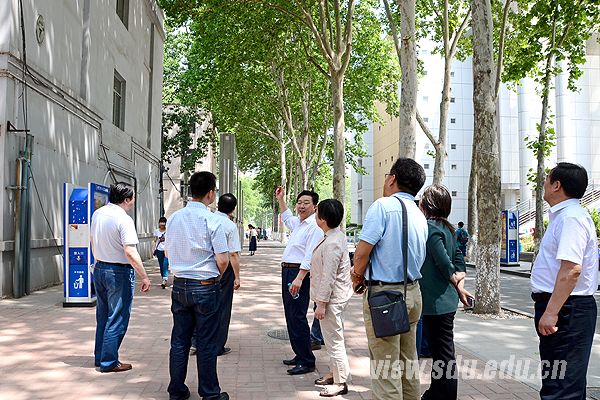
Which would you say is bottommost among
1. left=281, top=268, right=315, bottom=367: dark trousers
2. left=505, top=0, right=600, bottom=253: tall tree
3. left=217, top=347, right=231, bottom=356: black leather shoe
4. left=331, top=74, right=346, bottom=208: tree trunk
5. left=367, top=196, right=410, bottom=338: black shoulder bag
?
left=217, top=347, right=231, bottom=356: black leather shoe

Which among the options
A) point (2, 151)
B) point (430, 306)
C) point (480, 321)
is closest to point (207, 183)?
point (430, 306)

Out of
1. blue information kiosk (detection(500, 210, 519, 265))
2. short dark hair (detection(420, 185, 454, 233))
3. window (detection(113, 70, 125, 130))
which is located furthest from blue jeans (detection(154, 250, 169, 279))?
blue information kiosk (detection(500, 210, 519, 265))

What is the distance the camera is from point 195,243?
446cm

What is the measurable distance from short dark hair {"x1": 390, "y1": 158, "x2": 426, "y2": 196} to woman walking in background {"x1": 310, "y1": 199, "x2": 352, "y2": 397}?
1.14m

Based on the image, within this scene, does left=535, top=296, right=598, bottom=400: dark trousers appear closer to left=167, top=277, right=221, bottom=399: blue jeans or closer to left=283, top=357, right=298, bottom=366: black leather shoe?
left=167, top=277, right=221, bottom=399: blue jeans

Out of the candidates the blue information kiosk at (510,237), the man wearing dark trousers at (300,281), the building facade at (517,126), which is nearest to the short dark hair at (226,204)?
the man wearing dark trousers at (300,281)

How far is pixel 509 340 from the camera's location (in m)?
7.30

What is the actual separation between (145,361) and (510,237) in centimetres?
1739

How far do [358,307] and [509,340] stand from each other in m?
3.41

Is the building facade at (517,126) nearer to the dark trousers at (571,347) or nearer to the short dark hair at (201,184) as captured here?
the short dark hair at (201,184)

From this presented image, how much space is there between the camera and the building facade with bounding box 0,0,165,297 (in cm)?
1041

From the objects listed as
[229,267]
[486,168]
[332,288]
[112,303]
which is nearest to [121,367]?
[112,303]

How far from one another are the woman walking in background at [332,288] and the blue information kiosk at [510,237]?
54.7ft

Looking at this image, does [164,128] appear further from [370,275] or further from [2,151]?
[370,275]
